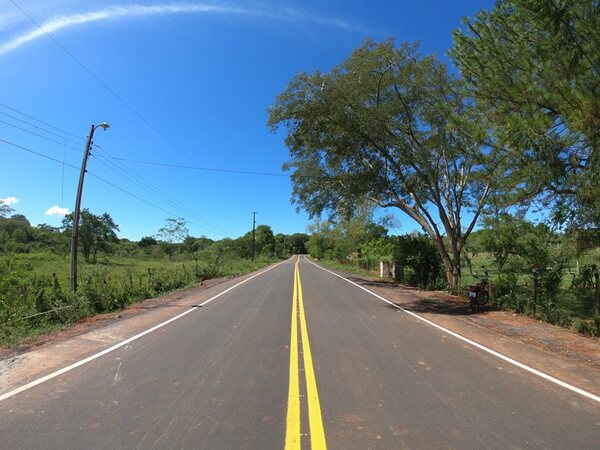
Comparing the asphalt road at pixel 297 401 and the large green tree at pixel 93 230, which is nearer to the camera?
the asphalt road at pixel 297 401

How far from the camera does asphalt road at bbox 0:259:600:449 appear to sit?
4.11 meters

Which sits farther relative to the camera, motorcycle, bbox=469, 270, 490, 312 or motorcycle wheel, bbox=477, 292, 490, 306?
motorcycle wheel, bbox=477, 292, 490, 306

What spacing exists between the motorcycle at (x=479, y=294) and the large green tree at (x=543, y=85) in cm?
511

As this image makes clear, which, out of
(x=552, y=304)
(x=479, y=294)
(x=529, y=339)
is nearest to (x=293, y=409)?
(x=529, y=339)

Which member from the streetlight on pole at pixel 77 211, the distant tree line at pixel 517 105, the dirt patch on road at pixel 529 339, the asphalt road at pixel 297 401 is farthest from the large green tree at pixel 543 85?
the streetlight on pole at pixel 77 211

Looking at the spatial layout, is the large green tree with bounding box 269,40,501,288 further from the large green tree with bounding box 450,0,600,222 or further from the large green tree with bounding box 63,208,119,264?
the large green tree with bounding box 63,208,119,264

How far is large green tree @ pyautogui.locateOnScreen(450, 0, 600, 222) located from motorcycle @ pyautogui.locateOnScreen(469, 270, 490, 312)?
5.11 metres

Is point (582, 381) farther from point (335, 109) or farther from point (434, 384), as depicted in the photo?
point (335, 109)

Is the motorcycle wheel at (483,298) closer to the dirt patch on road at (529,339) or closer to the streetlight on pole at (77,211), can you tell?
the dirt patch on road at (529,339)

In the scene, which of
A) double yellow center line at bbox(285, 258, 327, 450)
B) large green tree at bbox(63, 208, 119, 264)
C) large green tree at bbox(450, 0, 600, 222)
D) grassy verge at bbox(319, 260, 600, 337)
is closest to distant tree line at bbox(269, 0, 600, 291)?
large green tree at bbox(450, 0, 600, 222)

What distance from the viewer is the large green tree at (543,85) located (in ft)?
24.1

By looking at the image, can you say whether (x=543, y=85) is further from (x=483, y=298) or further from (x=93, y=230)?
(x=93, y=230)

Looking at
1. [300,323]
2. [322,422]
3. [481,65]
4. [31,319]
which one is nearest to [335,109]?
[481,65]

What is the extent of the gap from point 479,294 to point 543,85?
7967mm
